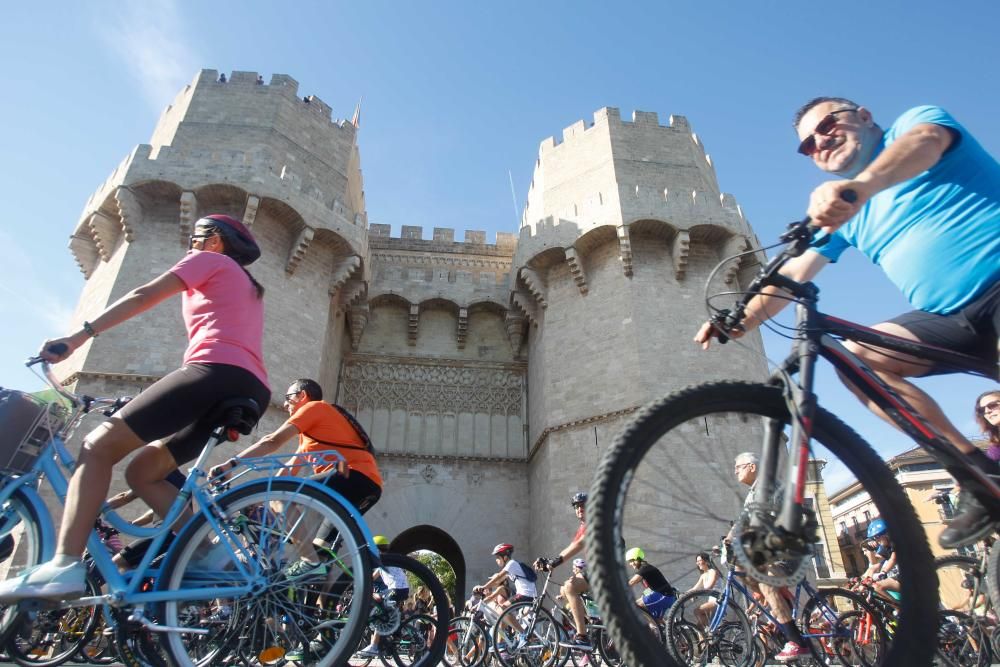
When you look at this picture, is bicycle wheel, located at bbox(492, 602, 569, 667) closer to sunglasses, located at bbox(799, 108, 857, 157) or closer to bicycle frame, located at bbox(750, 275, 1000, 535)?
bicycle frame, located at bbox(750, 275, 1000, 535)

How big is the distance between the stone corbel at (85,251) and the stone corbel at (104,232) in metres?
0.44

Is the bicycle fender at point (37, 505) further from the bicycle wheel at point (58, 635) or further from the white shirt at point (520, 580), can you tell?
the white shirt at point (520, 580)

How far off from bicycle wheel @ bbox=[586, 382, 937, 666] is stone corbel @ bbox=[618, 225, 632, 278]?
10.5 metres

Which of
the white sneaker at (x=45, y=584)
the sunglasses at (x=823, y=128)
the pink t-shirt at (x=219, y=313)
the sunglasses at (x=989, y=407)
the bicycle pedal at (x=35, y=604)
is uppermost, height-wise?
the sunglasses at (x=823, y=128)

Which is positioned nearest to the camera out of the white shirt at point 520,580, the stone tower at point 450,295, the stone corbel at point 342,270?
the white shirt at point 520,580

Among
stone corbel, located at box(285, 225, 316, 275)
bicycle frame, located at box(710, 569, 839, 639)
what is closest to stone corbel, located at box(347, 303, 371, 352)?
stone corbel, located at box(285, 225, 316, 275)

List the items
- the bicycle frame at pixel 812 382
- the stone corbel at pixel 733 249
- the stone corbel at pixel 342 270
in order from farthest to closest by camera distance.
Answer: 1. the stone corbel at pixel 342 270
2. the stone corbel at pixel 733 249
3. the bicycle frame at pixel 812 382

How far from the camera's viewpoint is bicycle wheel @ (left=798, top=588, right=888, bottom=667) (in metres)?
3.26

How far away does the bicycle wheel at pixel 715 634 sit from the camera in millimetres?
3654

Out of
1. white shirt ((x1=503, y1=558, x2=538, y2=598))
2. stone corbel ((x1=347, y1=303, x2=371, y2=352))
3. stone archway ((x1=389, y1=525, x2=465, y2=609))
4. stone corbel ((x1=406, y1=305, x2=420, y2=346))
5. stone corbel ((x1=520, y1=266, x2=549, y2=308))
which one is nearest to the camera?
white shirt ((x1=503, y1=558, x2=538, y2=598))

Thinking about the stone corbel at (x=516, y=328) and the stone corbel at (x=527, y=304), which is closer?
the stone corbel at (x=527, y=304)

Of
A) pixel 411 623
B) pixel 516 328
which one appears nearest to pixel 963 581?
pixel 411 623

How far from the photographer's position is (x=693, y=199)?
12.5 m

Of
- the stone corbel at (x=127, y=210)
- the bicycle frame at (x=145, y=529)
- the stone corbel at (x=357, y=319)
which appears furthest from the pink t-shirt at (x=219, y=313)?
the stone corbel at (x=357, y=319)
